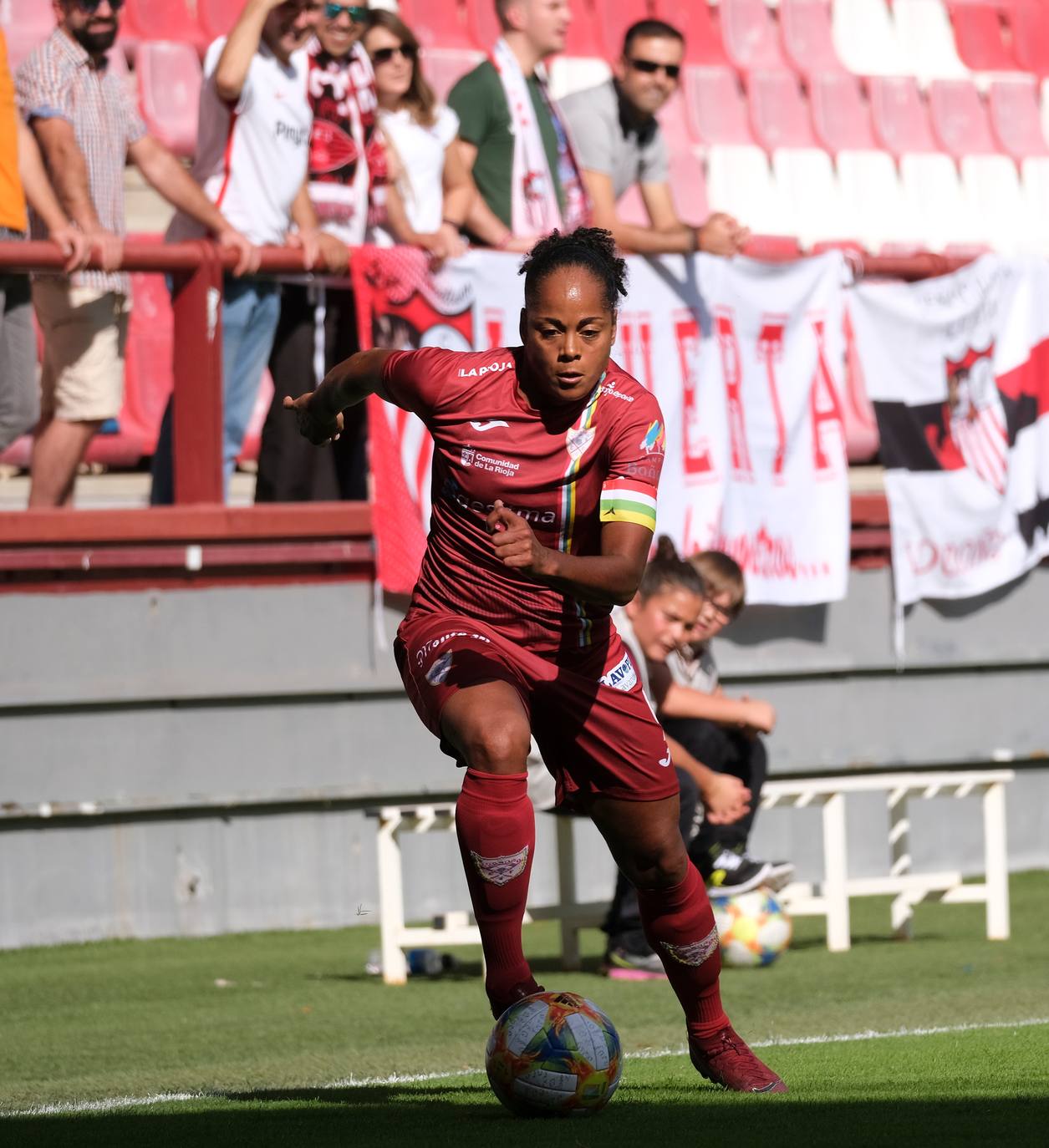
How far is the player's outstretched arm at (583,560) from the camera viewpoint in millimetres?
4176

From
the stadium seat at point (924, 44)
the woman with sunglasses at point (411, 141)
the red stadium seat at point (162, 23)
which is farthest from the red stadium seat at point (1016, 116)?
the woman with sunglasses at point (411, 141)

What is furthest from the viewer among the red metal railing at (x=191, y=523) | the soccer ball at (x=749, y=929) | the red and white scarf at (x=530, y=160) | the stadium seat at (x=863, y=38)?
the stadium seat at (x=863, y=38)

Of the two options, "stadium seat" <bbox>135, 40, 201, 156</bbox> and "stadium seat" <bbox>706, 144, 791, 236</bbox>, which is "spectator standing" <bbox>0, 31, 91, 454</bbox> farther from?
"stadium seat" <bbox>706, 144, 791, 236</bbox>

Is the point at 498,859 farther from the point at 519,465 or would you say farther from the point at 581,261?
the point at 581,261

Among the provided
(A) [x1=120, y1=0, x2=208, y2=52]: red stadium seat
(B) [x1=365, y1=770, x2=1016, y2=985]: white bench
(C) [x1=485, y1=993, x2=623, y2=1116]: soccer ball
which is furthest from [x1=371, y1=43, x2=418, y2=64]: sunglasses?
(C) [x1=485, y1=993, x2=623, y2=1116]: soccer ball

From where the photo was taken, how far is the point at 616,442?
4738 millimetres

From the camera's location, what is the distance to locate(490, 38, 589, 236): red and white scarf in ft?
31.6

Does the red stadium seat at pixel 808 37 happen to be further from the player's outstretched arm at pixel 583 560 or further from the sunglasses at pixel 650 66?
the player's outstretched arm at pixel 583 560

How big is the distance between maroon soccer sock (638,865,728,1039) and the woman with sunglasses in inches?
200

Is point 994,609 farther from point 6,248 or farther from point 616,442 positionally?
point 616,442

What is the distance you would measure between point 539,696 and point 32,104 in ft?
15.5

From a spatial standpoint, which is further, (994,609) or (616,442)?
(994,609)

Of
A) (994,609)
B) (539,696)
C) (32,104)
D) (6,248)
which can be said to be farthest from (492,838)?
(994,609)

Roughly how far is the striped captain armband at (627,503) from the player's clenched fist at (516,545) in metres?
0.42
